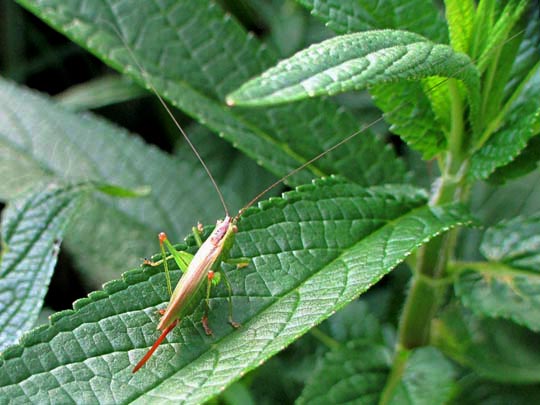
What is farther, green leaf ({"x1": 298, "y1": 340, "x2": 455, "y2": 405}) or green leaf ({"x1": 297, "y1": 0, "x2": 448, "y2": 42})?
green leaf ({"x1": 298, "y1": 340, "x2": 455, "y2": 405})

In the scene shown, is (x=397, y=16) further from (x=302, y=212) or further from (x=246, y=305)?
(x=246, y=305)

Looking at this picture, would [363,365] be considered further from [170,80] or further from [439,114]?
[170,80]

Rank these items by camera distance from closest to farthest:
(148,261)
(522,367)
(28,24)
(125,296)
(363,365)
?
1. (125,296)
2. (148,261)
3. (363,365)
4. (522,367)
5. (28,24)

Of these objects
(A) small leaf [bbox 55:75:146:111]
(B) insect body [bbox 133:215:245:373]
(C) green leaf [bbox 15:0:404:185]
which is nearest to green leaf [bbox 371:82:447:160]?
(C) green leaf [bbox 15:0:404:185]

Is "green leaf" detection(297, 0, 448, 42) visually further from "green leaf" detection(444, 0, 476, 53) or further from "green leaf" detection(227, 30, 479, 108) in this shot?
"green leaf" detection(227, 30, 479, 108)

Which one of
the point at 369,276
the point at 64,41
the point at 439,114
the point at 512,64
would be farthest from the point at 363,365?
the point at 64,41

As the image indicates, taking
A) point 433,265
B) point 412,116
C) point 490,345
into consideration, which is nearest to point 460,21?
point 412,116
